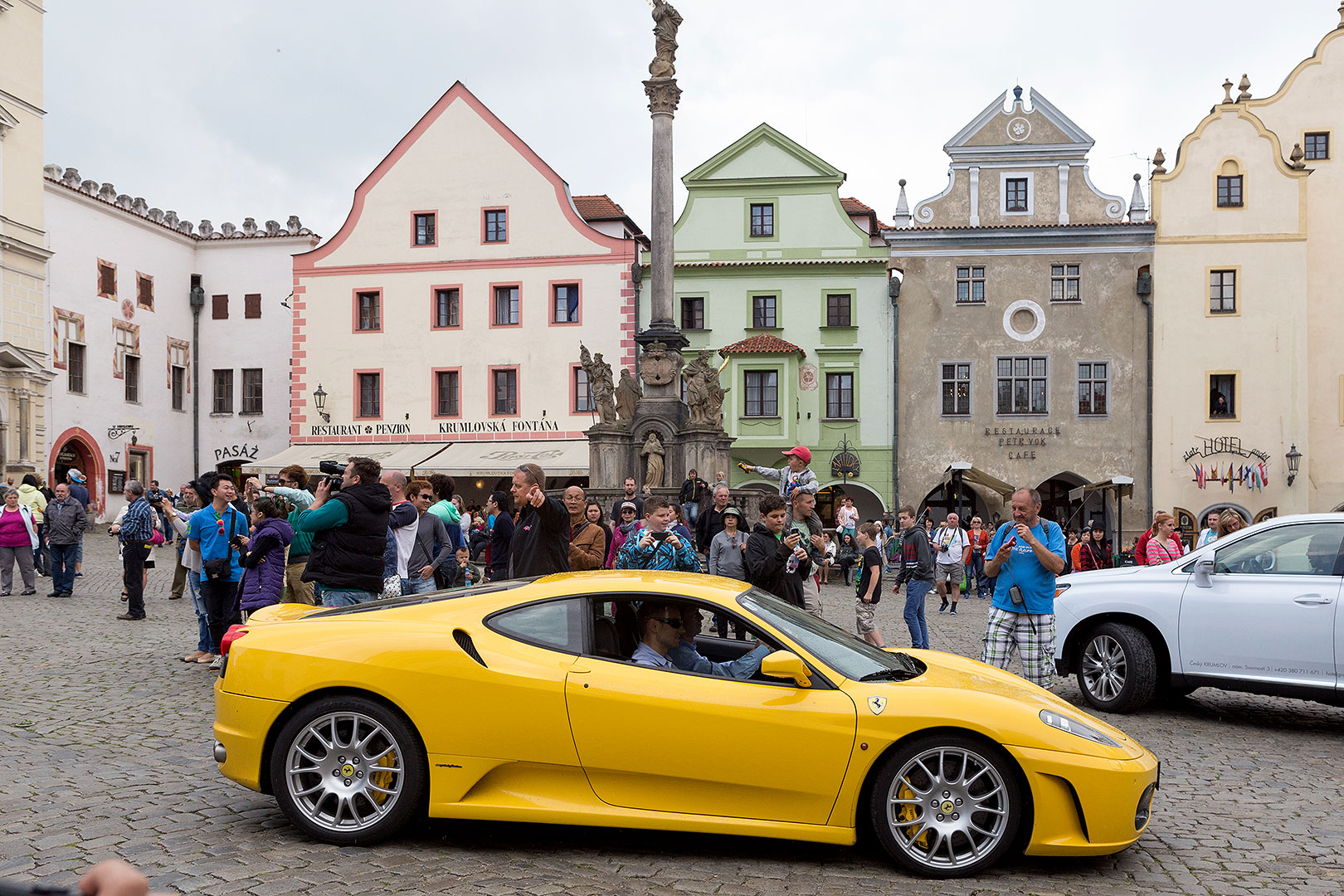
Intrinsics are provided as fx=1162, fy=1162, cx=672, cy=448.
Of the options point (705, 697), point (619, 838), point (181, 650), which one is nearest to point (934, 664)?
point (705, 697)

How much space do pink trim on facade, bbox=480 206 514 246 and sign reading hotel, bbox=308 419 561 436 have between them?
5.98m

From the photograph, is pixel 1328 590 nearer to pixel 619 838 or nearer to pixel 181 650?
pixel 619 838

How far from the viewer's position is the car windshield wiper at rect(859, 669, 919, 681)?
565 centimetres

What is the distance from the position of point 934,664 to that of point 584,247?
33.1 m

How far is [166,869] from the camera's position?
208 inches

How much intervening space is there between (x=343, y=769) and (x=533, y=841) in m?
1.00

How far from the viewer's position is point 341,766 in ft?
18.5

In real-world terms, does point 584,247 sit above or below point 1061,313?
above

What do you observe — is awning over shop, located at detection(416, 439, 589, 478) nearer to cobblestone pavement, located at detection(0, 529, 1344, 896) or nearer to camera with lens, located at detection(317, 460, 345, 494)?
camera with lens, located at detection(317, 460, 345, 494)

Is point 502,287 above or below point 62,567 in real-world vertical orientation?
above

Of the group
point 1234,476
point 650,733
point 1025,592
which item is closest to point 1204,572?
point 1025,592

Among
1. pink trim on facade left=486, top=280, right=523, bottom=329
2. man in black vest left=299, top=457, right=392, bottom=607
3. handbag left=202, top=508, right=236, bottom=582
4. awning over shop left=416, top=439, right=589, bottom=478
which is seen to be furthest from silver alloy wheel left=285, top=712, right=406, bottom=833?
pink trim on facade left=486, top=280, right=523, bottom=329

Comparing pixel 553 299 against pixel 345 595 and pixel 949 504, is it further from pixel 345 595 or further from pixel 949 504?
pixel 345 595

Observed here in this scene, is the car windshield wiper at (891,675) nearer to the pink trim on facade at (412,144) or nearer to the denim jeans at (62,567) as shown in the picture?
the denim jeans at (62,567)
